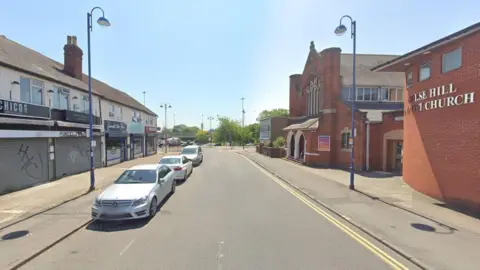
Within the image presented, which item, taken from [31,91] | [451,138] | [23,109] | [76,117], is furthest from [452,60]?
[76,117]

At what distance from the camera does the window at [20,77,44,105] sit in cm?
1329

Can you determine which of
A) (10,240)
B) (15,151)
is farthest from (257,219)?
(15,151)

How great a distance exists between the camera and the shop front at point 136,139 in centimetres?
2941

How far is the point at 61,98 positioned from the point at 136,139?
15427mm

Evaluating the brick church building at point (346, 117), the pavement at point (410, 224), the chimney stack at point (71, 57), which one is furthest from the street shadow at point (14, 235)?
the chimney stack at point (71, 57)

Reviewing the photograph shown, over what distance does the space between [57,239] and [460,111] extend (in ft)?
43.4

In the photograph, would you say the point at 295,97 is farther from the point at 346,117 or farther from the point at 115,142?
the point at 115,142

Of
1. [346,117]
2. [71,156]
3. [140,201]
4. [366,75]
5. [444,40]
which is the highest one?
[366,75]

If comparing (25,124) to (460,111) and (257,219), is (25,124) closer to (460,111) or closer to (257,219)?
(257,219)

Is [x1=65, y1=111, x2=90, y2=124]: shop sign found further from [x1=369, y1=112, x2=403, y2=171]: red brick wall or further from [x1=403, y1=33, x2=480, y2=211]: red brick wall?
[x1=369, y1=112, x2=403, y2=171]: red brick wall

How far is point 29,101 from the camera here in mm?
13727

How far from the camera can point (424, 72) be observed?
12.0 m

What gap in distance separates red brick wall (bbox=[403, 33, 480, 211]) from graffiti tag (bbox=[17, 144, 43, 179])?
18.7 metres

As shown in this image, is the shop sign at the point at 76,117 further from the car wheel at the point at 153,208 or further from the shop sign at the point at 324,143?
the shop sign at the point at 324,143
